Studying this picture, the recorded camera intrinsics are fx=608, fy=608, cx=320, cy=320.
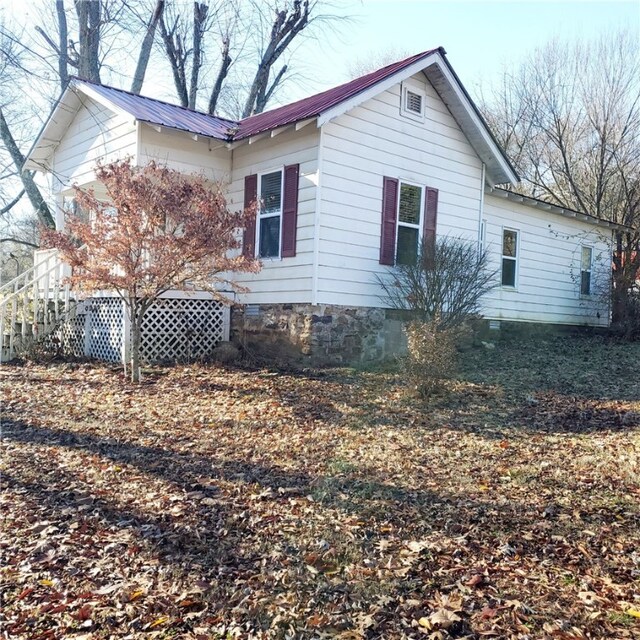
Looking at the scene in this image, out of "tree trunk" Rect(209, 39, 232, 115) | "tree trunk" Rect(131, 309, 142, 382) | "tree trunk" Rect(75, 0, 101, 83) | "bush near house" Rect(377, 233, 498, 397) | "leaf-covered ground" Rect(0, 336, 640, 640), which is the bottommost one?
"leaf-covered ground" Rect(0, 336, 640, 640)

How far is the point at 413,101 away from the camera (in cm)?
1097

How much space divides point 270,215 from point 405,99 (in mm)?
3220

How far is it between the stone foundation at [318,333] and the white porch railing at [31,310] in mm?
3326

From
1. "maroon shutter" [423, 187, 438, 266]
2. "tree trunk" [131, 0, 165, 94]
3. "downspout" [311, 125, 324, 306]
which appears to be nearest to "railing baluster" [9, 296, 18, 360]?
"downspout" [311, 125, 324, 306]

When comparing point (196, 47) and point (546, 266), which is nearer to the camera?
point (546, 266)


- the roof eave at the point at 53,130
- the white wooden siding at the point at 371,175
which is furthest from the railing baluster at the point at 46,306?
the white wooden siding at the point at 371,175

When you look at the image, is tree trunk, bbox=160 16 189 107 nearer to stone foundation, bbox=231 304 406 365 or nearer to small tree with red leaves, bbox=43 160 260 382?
stone foundation, bbox=231 304 406 365

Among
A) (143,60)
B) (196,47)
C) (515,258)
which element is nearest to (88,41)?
(143,60)

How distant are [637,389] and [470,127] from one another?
5.91 m

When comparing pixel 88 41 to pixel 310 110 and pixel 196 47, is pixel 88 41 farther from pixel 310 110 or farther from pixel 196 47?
pixel 310 110

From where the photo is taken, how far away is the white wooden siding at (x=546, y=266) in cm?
1331

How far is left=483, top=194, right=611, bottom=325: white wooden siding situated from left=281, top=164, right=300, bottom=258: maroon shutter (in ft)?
16.5

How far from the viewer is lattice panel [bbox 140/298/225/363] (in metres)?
10.0

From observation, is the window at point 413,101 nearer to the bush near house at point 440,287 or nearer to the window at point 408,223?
the window at point 408,223
